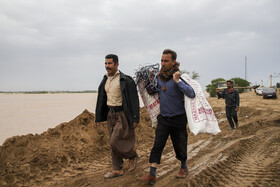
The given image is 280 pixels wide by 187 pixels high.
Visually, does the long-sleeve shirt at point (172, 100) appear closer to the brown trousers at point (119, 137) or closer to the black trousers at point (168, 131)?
the black trousers at point (168, 131)

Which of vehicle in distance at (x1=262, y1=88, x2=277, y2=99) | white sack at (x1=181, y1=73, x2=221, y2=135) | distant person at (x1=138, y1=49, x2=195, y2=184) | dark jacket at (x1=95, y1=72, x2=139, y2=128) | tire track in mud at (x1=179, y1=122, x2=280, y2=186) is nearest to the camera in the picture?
white sack at (x1=181, y1=73, x2=221, y2=135)

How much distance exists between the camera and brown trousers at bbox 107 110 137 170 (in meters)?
4.02

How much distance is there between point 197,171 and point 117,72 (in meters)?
2.30

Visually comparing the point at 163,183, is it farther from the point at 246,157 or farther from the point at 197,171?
the point at 246,157

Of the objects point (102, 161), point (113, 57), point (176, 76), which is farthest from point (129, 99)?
point (102, 161)

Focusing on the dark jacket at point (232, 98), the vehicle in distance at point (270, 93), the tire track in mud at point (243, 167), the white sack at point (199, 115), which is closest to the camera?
the white sack at point (199, 115)

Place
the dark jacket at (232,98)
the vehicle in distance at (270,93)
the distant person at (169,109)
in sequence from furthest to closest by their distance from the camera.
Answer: the vehicle in distance at (270,93) < the dark jacket at (232,98) < the distant person at (169,109)

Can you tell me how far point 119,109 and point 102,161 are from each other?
1884 mm

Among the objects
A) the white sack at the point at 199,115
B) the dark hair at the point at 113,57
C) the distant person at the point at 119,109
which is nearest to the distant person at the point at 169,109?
the white sack at the point at 199,115

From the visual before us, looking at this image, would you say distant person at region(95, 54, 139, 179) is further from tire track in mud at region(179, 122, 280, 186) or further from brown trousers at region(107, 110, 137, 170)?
tire track in mud at region(179, 122, 280, 186)

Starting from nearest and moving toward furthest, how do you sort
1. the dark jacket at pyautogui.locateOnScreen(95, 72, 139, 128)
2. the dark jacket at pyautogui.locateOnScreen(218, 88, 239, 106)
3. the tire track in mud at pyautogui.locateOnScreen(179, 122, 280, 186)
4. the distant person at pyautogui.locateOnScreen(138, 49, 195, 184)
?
the distant person at pyautogui.locateOnScreen(138, 49, 195, 184)
the tire track in mud at pyautogui.locateOnScreen(179, 122, 280, 186)
the dark jacket at pyautogui.locateOnScreen(95, 72, 139, 128)
the dark jacket at pyautogui.locateOnScreen(218, 88, 239, 106)

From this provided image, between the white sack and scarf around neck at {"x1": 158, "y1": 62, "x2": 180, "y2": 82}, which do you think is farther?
scarf around neck at {"x1": 158, "y1": 62, "x2": 180, "y2": 82}

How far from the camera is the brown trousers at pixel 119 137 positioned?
402cm

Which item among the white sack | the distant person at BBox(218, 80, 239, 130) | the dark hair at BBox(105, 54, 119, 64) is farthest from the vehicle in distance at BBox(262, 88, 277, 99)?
the dark hair at BBox(105, 54, 119, 64)
